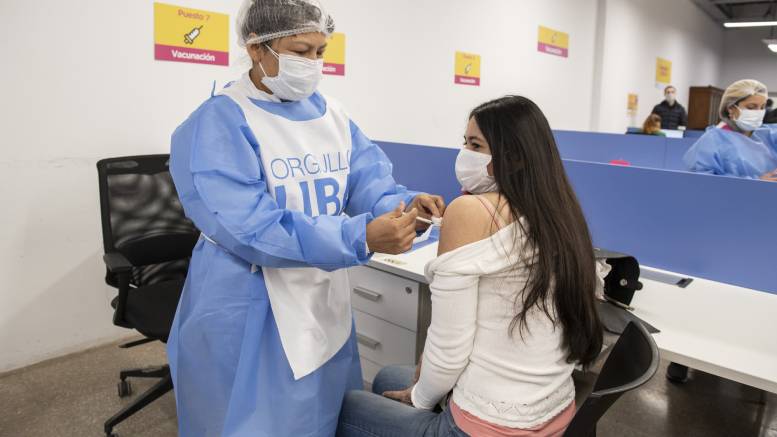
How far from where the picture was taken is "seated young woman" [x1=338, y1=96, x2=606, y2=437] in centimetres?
98

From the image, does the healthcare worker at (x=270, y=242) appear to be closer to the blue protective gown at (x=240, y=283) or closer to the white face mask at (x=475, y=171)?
the blue protective gown at (x=240, y=283)

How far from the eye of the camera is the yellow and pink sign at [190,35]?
2.59m

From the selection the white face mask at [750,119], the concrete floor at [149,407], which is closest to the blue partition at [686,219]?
the concrete floor at [149,407]

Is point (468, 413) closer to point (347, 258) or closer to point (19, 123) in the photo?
point (347, 258)

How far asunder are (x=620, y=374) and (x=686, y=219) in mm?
1000

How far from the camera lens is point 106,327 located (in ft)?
8.66

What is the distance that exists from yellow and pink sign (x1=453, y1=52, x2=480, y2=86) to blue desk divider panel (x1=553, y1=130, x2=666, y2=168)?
0.87 metres

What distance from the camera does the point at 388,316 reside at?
1.91 metres

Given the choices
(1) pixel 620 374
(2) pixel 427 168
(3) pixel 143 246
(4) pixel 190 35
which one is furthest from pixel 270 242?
(4) pixel 190 35

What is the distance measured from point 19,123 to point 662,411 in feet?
9.38

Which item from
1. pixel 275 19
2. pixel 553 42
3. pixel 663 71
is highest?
pixel 663 71

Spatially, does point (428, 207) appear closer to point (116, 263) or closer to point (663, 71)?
point (116, 263)

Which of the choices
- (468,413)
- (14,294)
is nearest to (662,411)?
(468,413)

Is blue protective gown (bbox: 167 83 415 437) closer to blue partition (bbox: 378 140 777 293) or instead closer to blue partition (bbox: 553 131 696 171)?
blue partition (bbox: 378 140 777 293)
